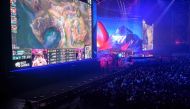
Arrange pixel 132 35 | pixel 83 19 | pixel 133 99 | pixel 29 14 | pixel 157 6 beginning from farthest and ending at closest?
pixel 157 6 < pixel 132 35 < pixel 83 19 < pixel 29 14 < pixel 133 99

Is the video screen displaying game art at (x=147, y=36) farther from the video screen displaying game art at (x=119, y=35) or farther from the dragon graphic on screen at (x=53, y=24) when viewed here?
the dragon graphic on screen at (x=53, y=24)

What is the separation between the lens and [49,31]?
33.9 ft

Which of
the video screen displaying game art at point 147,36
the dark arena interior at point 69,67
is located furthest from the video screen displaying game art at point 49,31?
the video screen displaying game art at point 147,36

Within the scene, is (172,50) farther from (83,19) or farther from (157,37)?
(83,19)

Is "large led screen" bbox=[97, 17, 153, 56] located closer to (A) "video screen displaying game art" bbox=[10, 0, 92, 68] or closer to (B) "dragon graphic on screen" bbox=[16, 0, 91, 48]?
(A) "video screen displaying game art" bbox=[10, 0, 92, 68]

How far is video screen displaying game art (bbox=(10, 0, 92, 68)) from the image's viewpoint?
27.9ft

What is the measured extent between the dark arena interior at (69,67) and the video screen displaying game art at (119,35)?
7cm

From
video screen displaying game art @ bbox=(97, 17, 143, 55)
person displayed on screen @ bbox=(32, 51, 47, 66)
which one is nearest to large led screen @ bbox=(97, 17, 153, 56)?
video screen displaying game art @ bbox=(97, 17, 143, 55)

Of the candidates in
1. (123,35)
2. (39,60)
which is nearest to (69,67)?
(39,60)

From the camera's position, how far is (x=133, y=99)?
649 centimetres

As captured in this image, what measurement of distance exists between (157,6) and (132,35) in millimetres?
5998

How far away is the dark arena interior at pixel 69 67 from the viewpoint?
6.81 m

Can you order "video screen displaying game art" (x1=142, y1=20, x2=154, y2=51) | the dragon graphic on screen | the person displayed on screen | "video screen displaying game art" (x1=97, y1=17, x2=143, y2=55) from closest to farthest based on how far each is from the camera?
the dragon graphic on screen → the person displayed on screen → "video screen displaying game art" (x1=97, y1=17, x2=143, y2=55) → "video screen displaying game art" (x1=142, y1=20, x2=154, y2=51)

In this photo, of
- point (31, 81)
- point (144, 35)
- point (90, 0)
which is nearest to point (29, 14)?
point (31, 81)
